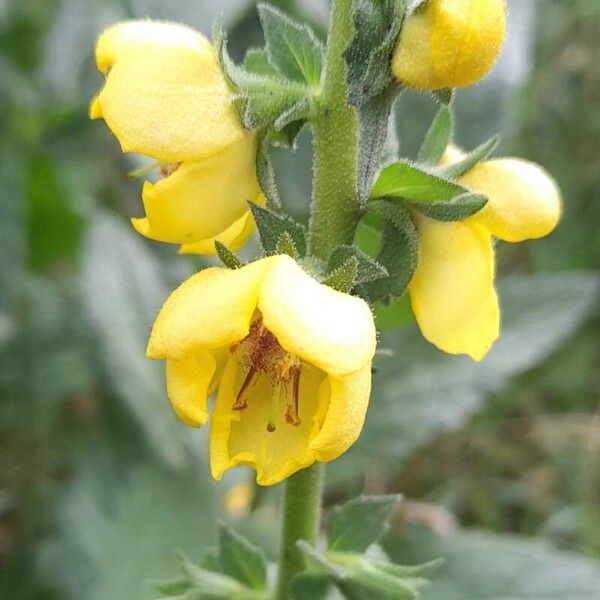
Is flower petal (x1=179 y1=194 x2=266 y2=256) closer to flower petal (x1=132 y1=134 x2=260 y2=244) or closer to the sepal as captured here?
flower petal (x1=132 y1=134 x2=260 y2=244)

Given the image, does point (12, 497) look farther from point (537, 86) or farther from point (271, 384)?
point (537, 86)

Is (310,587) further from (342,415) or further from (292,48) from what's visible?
(292,48)

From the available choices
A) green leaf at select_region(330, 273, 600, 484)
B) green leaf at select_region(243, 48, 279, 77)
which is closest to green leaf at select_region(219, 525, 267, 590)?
green leaf at select_region(243, 48, 279, 77)

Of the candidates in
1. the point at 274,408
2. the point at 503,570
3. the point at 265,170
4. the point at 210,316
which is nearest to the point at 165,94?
the point at 265,170

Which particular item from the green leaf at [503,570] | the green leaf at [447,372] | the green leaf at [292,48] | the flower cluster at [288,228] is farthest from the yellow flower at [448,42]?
the green leaf at [447,372]

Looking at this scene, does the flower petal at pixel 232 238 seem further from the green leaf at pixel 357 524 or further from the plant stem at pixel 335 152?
the green leaf at pixel 357 524

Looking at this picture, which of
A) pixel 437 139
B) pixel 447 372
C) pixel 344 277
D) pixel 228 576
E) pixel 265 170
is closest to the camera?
pixel 344 277
